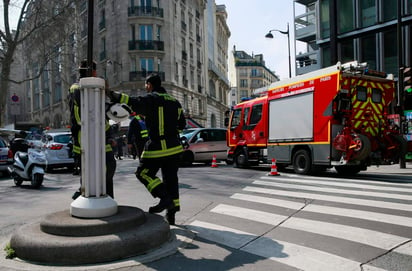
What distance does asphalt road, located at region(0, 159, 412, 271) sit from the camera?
11.1 ft

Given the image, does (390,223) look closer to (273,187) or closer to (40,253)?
(273,187)

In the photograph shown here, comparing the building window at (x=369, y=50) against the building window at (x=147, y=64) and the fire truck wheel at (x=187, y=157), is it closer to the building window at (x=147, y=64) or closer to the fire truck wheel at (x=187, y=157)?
the fire truck wheel at (x=187, y=157)

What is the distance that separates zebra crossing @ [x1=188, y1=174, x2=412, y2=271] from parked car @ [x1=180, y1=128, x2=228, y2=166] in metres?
8.26

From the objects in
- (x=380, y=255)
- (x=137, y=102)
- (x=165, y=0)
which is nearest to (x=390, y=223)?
(x=380, y=255)

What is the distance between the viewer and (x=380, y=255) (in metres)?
3.61

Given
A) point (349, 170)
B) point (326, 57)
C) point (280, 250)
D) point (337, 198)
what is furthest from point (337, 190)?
point (326, 57)

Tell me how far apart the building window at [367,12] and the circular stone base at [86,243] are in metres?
22.2

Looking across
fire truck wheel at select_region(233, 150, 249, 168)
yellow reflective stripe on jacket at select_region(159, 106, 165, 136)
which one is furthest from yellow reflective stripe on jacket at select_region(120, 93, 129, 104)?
fire truck wheel at select_region(233, 150, 249, 168)

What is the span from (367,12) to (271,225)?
70.0 ft

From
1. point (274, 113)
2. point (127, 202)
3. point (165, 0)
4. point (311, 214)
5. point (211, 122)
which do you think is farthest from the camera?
point (211, 122)

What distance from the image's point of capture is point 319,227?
4.63 m

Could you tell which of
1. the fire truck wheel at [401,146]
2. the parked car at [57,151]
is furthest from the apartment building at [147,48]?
the fire truck wheel at [401,146]

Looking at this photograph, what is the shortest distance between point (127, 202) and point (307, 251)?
3560 mm

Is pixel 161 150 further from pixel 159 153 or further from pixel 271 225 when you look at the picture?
pixel 271 225
